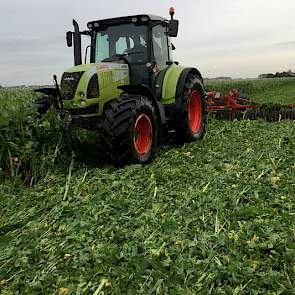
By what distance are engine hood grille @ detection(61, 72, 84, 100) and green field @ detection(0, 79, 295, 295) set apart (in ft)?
1.49

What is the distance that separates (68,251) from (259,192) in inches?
81.0

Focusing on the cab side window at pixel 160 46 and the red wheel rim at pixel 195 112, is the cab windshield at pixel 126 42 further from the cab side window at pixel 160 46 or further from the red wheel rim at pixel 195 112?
the red wheel rim at pixel 195 112

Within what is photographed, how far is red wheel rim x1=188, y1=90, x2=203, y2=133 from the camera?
8727 mm

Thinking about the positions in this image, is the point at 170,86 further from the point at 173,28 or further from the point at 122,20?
the point at 122,20

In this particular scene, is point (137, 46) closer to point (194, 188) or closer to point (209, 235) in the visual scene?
point (194, 188)

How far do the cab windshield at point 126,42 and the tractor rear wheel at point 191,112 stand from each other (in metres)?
1.03

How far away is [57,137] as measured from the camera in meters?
6.43

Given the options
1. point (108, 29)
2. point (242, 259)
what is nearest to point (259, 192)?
point (242, 259)

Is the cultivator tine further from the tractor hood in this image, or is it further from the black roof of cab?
the tractor hood

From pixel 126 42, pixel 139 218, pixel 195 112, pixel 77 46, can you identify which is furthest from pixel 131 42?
pixel 139 218

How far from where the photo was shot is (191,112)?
8.80 meters

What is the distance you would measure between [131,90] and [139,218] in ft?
10.2

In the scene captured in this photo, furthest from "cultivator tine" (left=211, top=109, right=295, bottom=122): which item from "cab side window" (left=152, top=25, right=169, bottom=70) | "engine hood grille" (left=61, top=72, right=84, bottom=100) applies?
"engine hood grille" (left=61, top=72, right=84, bottom=100)

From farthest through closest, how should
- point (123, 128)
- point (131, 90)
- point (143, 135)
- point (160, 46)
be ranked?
point (160, 46) < point (131, 90) < point (143, 135) < point (123, 128)
